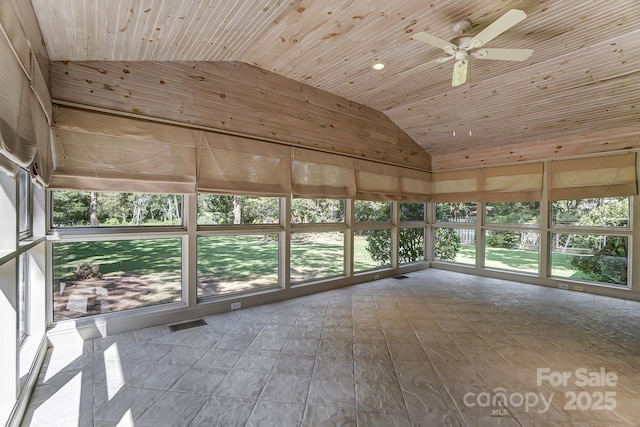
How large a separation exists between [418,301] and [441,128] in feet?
11.0

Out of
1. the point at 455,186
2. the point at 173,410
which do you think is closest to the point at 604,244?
the point at 455,186

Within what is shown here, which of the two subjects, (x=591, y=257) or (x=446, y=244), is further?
(x=446, y=244)

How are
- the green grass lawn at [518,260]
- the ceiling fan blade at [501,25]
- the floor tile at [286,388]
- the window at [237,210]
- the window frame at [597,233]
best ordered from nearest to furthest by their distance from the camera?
the ceiling fan blade at [501,25], the floor tile at [286,388], the window at [237,210], the window frame at [597,233], the green grass lawn at [518,260]

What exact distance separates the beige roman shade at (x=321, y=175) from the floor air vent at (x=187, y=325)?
7.06ft

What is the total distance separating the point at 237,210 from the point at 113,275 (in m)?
1.63

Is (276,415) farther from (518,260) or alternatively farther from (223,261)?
(518,260)

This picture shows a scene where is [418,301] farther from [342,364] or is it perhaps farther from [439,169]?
[439,169]

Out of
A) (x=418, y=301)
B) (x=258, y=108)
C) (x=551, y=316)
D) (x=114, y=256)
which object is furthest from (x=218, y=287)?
(x=551, y=316)

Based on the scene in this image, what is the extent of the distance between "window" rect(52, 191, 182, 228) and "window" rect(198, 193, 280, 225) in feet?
1.04

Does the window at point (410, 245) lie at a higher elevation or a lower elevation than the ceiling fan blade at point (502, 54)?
lower

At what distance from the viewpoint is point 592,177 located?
476cm

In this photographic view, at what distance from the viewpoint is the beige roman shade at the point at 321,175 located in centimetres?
442

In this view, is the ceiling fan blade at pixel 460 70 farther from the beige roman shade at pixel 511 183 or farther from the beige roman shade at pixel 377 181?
the beige roman shade at pixel 511 183

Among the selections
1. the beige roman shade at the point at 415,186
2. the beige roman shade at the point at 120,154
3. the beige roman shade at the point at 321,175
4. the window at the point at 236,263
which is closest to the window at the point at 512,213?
the beige roman shade at the point at 415,186
